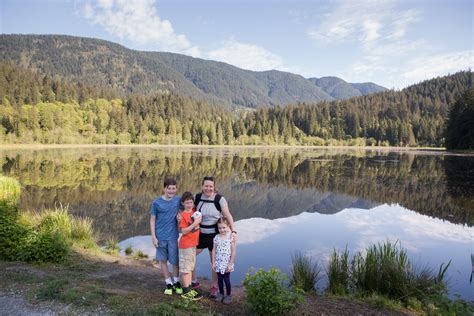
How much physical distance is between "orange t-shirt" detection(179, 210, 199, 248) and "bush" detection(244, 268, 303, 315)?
4.35 feet

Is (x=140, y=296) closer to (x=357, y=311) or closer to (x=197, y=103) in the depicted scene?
(x=357, y=311)

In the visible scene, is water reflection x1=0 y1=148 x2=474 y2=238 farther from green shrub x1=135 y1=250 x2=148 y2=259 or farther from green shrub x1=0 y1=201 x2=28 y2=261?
green shrub x1=0 y1=201 x2=28 y2=261

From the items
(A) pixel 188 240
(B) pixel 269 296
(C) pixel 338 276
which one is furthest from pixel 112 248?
(B) pixel 269 296

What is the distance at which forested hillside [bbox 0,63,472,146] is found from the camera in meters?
102

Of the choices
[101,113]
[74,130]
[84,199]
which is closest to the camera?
[84,199]

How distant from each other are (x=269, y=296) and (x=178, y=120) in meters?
144

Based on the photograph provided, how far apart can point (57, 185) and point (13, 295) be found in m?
21.8

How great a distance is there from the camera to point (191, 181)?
94.8 feet

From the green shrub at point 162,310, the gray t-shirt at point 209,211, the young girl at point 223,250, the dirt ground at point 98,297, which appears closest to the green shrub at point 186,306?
the dirt ground at point 98,297

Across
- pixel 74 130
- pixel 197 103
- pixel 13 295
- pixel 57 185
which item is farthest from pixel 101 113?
pixel 13 295

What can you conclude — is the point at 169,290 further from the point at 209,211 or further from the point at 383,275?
A: the point at 383,275

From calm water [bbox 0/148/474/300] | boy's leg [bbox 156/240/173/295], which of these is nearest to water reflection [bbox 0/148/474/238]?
calm water [bbox 0/148/474/300]

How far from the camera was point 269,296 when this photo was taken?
5980 millimetres

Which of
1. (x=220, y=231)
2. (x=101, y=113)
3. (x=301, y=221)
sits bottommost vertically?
(x=301, y=221)
